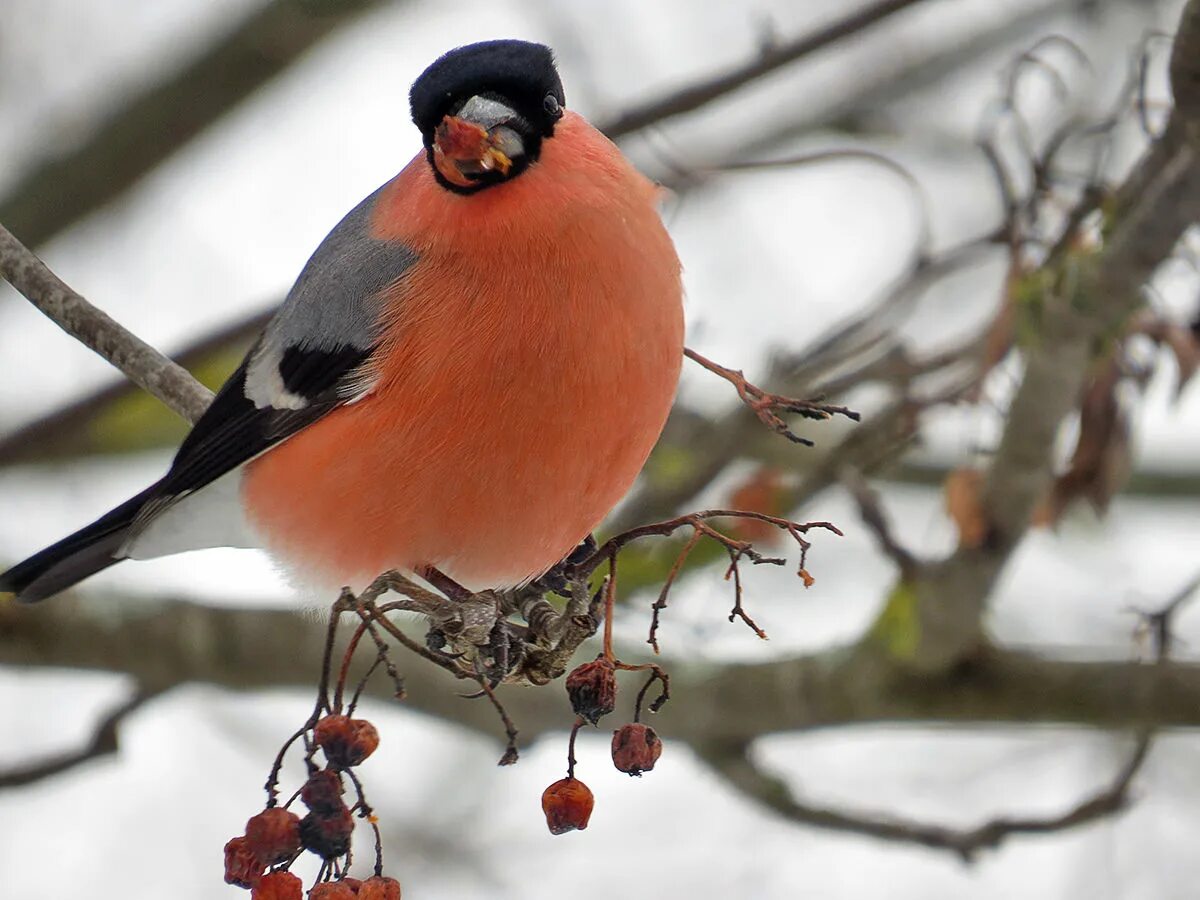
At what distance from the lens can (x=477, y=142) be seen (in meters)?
2.84

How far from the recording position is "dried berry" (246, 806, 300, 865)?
230 cm

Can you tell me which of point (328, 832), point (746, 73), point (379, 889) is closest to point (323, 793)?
point (328, 832)

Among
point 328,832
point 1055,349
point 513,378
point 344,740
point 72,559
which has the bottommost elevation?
point 328,832

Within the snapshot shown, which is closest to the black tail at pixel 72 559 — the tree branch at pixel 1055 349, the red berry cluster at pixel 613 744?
the red berry cluster at pixel 613 744

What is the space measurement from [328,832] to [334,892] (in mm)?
88

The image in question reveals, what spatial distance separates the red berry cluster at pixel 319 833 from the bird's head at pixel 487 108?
1.15 m

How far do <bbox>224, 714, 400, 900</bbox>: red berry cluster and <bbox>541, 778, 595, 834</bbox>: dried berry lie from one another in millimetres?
264

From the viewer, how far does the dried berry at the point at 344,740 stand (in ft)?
7.22

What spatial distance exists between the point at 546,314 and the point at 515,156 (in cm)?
34

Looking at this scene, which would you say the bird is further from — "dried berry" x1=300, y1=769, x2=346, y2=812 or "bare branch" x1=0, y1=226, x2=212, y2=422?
"dried berry" x1=300, y1=769, x2=346, y2=812

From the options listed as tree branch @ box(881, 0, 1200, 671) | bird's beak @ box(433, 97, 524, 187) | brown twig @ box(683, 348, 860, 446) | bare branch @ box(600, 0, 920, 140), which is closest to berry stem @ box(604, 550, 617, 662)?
brown twig @ box(683, 348, 860, 446)

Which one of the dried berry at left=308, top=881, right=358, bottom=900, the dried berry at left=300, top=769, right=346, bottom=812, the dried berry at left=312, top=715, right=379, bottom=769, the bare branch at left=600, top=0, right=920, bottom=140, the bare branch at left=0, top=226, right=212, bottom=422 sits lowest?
the dried berry at left=308, top=881, right=358, bottom=900

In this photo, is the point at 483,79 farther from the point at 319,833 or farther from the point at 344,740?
the point at 319,833

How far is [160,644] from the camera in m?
4.05
